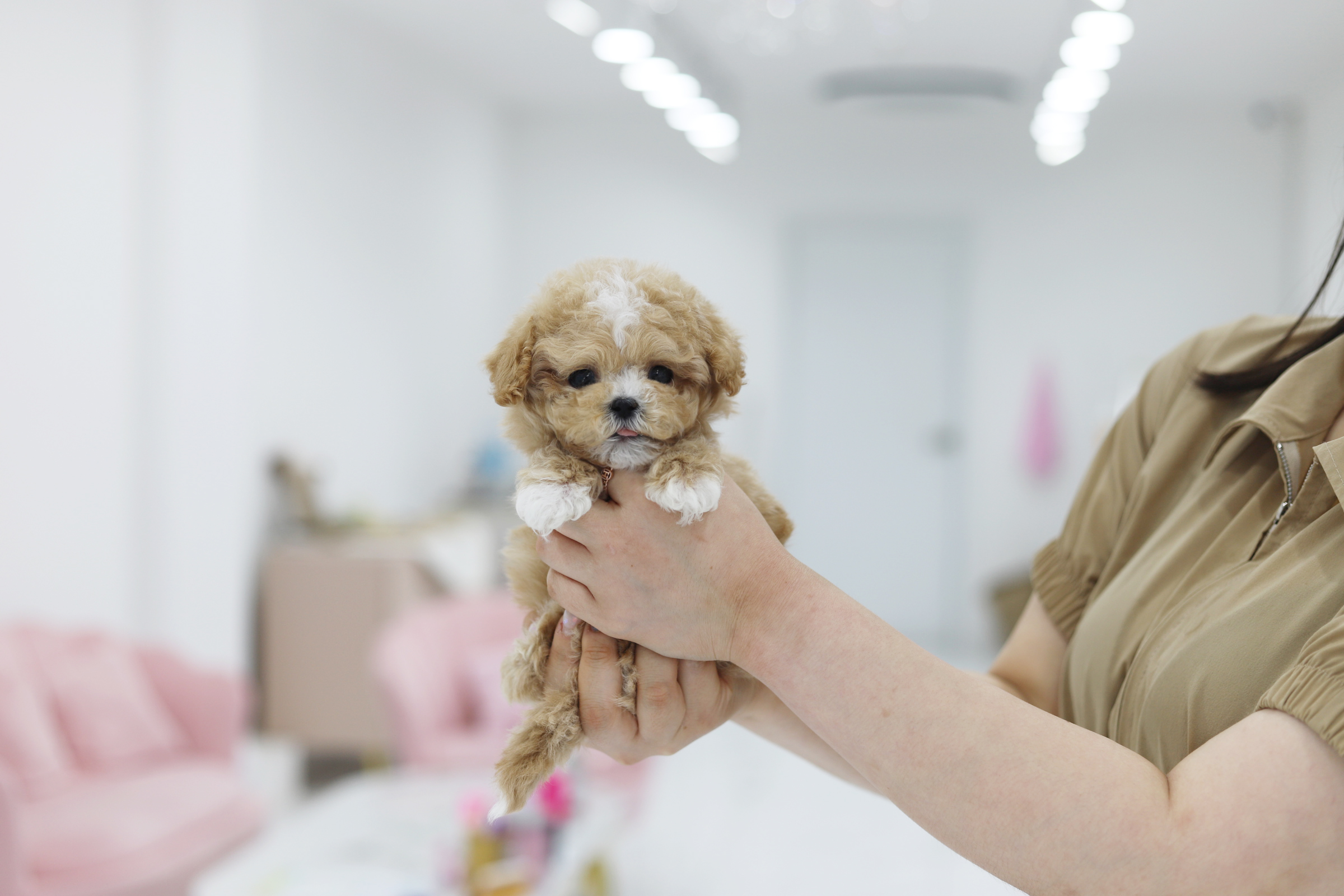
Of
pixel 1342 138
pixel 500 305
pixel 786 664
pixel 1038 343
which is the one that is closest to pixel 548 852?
pixel 786 664

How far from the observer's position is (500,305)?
15.8 ft

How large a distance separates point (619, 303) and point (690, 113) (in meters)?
3.60

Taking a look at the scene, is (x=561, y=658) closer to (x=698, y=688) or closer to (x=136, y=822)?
(x=698, y=688)

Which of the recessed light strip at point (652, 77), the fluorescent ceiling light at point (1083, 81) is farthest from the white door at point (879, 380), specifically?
the fluorescent ceiling light at point (1083, 81)

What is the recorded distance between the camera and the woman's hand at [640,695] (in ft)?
2.29

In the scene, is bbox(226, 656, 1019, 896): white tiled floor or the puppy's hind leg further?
bbox(226, 656, 1019, 896): white tiled floor

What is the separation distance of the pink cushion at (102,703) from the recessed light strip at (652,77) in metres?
2.31

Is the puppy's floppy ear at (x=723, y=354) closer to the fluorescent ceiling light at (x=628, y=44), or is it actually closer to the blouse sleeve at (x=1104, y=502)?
the blouse sleeve at (x=1104, y=502)

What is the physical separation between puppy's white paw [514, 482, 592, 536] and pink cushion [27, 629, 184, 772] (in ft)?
8.46

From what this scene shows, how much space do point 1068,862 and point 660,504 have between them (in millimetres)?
314

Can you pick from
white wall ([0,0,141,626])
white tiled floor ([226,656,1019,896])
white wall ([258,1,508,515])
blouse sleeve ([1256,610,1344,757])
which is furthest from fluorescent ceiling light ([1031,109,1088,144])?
white wall ([0,0,141,626])

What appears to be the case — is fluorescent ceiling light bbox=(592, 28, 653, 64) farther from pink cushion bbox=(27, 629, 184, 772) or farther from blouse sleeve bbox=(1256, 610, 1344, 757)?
blouse sleeve bbox=(1256, 610, 1344, 757)

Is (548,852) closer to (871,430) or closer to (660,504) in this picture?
(660,504)

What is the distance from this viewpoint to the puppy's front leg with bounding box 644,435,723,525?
2.08 feet
